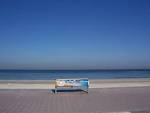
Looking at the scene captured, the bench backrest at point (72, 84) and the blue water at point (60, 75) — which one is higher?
the blue water at point (60, 75)

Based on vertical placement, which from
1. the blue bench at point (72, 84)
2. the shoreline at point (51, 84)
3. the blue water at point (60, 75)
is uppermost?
the blue water at point (60, 75)

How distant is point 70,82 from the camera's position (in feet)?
47.8

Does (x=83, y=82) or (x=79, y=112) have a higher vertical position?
(x=83, y=82)

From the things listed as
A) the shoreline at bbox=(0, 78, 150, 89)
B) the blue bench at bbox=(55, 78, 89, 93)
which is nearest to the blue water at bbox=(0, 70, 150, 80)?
the shoreline at bbox=(0, 78, 150, 89)

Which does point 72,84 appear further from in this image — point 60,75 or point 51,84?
point 60,75

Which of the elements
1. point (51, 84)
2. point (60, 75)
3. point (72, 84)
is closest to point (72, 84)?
point (72, 84)

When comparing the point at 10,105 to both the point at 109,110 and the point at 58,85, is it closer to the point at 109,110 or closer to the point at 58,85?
the point at 109,110

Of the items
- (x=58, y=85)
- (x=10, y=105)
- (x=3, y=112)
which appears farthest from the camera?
(x=58, y=85)

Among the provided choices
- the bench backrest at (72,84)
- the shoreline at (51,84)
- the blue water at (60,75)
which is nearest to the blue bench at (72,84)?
the bench backrest at (72,84)

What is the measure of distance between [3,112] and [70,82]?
21.5 ft

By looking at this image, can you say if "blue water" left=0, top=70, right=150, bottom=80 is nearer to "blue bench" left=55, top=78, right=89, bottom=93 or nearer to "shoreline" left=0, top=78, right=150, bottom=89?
"shoreline" left=0, top=78, right=150, bottom=89

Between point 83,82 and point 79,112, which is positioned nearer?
point 79,112

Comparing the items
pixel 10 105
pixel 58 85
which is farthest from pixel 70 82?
pixel 10 105

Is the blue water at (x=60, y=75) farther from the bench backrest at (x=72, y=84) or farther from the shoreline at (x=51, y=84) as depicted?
the bench backrest at (x=72, y=84)
